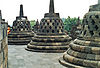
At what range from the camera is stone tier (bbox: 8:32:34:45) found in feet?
74.5

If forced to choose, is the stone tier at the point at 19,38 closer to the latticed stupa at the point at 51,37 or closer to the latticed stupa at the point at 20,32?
the latticed stupa at the point at 20,32

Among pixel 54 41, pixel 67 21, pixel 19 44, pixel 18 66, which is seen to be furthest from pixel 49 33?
pixel 67 21

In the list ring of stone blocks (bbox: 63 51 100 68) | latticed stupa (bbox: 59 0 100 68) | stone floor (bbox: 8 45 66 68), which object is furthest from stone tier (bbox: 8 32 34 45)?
ring of stone blocks (bbox: 63 51 100 68)

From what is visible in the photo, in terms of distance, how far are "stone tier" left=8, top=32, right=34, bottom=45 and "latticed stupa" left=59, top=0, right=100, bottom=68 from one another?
1260 cm

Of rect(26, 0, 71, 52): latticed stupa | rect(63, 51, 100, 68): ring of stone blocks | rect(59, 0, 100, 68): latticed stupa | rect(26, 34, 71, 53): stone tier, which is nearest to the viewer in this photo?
rect(63, 51, 100, 68): ring of stone blocks

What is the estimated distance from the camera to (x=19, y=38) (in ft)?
75.4

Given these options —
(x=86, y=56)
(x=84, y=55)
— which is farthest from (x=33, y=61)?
(x=86, y=56)

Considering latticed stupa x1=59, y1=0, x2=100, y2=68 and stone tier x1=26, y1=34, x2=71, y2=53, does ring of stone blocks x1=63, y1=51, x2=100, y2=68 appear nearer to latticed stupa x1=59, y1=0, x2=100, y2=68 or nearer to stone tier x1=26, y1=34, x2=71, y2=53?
latticed stupa x1=59, y1=0, x2=100, y2=68

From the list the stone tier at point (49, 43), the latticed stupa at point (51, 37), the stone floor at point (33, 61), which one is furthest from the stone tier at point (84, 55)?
the latticed stupa at point (51, 37)

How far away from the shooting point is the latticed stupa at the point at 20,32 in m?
22.8

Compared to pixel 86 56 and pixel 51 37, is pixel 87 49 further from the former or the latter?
pixel 51 37

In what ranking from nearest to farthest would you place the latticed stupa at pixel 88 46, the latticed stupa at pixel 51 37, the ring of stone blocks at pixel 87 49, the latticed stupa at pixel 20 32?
the latticed stupa at pixel 88 46
the ring of stone blocks at pixel 87 49
the latticed stupa at pixel 51 37
the latticed stupa at pixel 20 32

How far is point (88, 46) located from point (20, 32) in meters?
14.8

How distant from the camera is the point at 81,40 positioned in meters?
Result: 10.8
